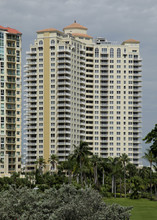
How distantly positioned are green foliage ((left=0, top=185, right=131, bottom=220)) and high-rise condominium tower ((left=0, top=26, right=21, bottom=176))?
4941 inches

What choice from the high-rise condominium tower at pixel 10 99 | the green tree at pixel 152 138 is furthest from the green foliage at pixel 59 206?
the high-rise condominium tower at pixel 10 99

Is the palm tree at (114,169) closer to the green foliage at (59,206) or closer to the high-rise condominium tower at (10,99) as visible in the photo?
the high-rise condominium tower at (10,99)

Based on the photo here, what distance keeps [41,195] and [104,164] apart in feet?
437

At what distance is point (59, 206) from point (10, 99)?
136m

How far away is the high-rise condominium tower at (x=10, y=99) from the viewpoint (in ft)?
582

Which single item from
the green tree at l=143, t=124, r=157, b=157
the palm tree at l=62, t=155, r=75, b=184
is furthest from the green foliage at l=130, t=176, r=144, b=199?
the green tree at l=143, t=124, r=157, b=157

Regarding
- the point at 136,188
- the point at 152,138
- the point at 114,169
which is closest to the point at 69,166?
the point at 114,169

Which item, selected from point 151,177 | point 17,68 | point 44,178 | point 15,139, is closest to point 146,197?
point 151,177

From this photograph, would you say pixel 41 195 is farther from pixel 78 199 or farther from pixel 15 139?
pixel 15 139

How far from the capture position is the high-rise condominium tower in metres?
177

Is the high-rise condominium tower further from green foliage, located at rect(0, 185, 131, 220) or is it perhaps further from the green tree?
green foliage, located at rect(0, 185, 131, 220)

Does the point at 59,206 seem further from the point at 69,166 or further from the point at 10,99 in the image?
the point at 10,99

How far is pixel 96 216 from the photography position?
4522 cm

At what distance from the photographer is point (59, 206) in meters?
47.7
